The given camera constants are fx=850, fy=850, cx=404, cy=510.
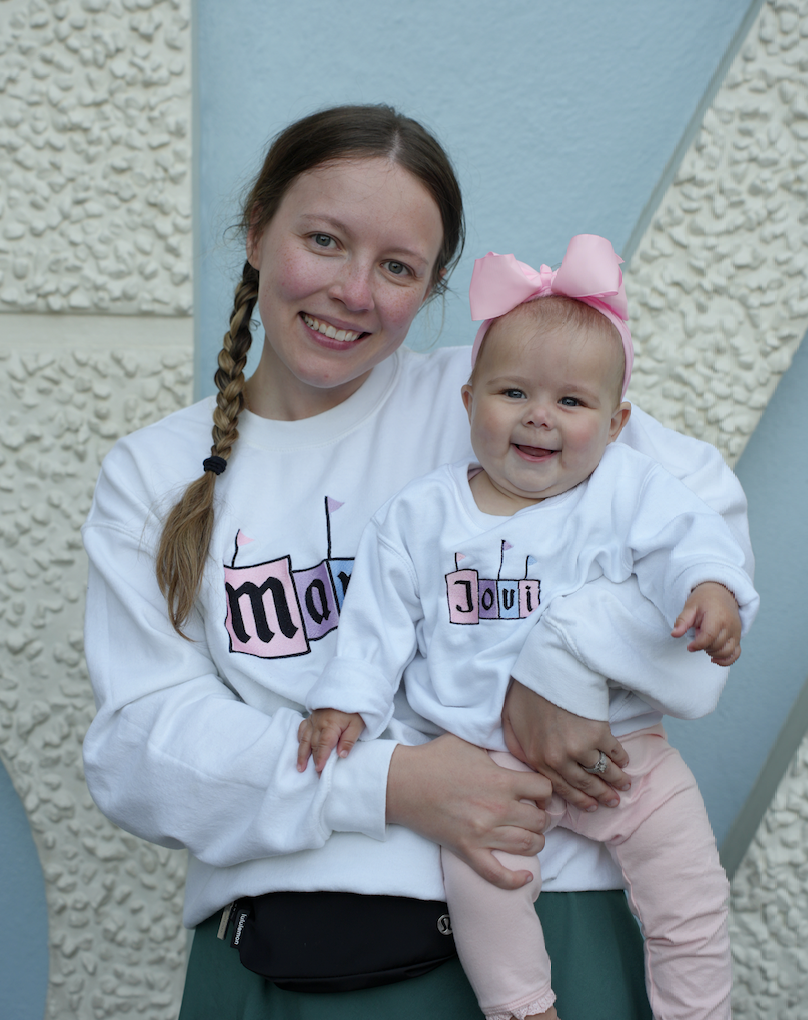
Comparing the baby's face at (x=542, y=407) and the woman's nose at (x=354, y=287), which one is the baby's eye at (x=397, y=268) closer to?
the woman's nose at (x=354, y=287)

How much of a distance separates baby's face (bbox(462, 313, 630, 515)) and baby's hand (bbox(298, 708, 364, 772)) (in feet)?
1.14

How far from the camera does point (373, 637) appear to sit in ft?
3.69

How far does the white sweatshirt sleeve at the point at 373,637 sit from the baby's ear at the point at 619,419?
35 centimetres

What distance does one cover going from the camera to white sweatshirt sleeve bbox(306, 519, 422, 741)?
42.0 inches

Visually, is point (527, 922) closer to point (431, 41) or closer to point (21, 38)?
point (431, 41)

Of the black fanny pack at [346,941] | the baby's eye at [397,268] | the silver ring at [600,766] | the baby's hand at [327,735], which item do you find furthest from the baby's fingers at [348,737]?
the baby's eye at [397,268]

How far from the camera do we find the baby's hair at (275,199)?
47.9 inches

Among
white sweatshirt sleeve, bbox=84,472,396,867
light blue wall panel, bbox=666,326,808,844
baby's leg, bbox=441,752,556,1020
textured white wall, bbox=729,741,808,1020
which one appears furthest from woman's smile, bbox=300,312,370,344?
textured white wall, bbox=729,741,808,1020

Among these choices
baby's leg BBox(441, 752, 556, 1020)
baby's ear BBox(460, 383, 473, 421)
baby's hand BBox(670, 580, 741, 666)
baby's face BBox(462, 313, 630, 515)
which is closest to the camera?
baby's hand BBox(670, 580, 741, 666)

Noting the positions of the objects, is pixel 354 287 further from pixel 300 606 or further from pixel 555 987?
pixel 555 987

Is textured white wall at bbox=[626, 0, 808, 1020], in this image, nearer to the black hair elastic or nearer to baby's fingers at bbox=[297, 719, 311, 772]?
the black hair elastic

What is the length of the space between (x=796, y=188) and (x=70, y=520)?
1.70m

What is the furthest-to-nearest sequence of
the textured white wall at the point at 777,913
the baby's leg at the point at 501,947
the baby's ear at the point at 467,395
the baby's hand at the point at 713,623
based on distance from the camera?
the textured white wall at the point at 777,913 < the baby's ear at the point at 467,395 < the baby's leg at the point at 501,947 < the baby's hand at the point at 713,623

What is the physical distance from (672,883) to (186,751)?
0.64 metres
